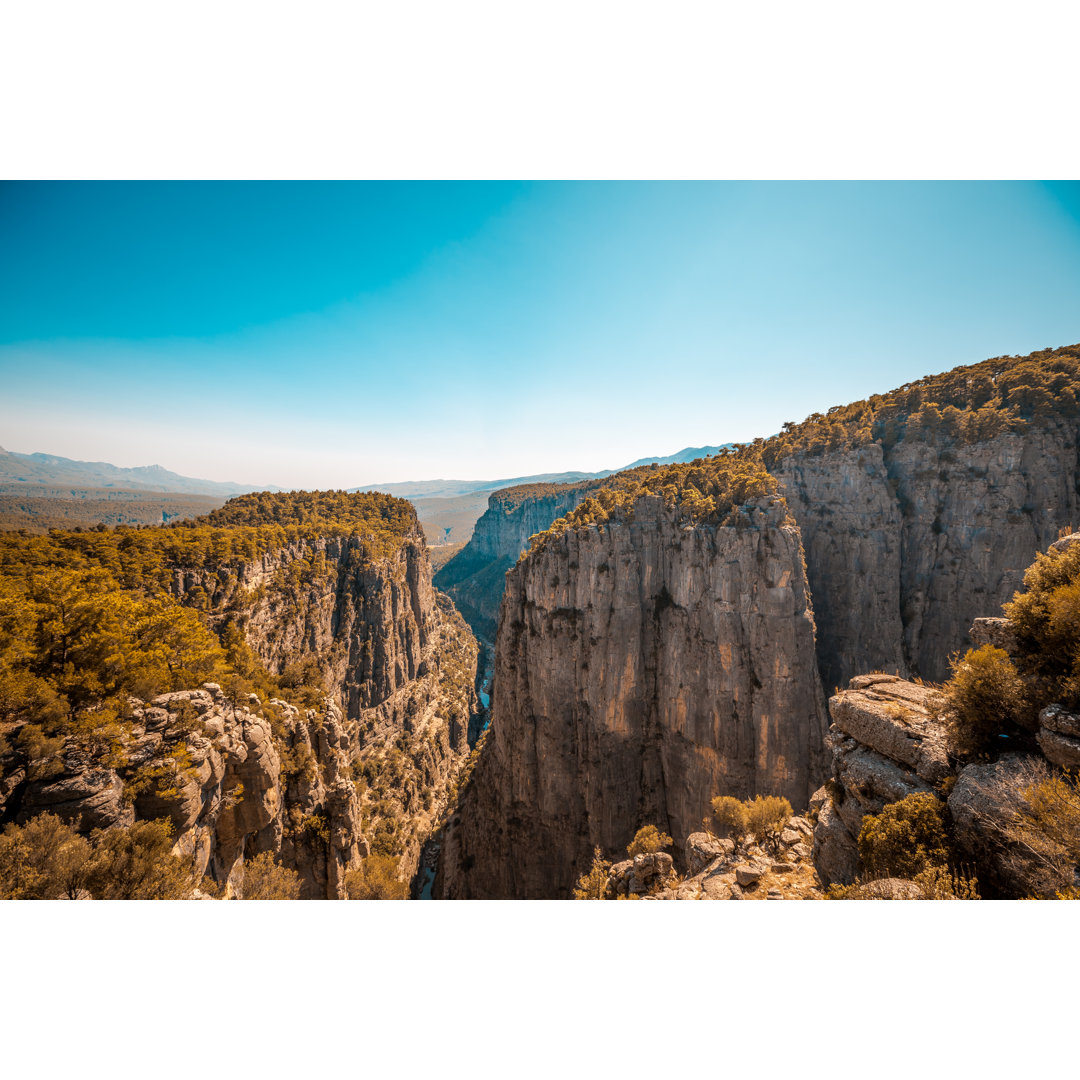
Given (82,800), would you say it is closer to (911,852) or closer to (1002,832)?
(911,852)

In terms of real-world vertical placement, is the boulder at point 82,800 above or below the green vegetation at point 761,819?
above

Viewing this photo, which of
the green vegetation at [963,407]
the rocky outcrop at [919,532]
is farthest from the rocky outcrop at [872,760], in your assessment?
the green vegetation at [963,407]

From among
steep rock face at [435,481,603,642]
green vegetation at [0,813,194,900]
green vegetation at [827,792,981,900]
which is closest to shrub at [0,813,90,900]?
green vegetation at [0,813,194,900]

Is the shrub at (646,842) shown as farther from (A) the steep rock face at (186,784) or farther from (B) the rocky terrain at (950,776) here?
(A) the steep rock face at (186,784)

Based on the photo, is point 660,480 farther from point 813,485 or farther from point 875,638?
point 875,638

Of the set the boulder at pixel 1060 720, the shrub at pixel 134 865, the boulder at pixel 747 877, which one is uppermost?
the boulder at pixel 1060 720

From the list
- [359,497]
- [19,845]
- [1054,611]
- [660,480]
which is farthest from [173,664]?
[359,497]

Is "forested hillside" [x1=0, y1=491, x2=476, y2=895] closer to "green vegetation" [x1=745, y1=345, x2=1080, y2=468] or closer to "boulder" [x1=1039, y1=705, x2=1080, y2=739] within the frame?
"boulder" [x1=1039, y1=705, x2=1080, y2=739]
